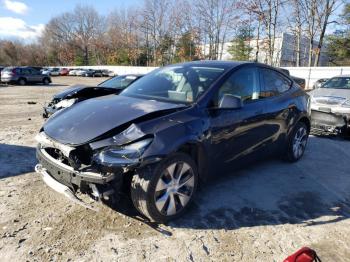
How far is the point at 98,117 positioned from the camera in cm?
346

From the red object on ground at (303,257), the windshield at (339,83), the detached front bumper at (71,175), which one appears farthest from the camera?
the windshield at (339,83)

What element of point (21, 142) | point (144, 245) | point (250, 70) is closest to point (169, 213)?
point (144, 245)

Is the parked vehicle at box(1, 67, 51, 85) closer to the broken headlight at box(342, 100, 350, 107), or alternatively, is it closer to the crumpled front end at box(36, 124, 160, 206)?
the broken headlight at box(342, 100, 350, 107)

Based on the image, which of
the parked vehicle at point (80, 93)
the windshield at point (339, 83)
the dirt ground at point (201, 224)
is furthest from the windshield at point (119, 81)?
the windshield at point (339, 83)

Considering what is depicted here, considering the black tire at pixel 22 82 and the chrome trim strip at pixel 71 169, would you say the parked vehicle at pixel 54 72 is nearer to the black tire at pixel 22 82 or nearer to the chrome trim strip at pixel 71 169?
the black tire at pixel 22 82

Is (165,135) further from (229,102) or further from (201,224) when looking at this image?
(201,224)

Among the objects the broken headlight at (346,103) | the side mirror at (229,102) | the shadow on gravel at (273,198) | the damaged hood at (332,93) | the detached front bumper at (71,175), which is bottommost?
the shadow on gravel at (273,198)

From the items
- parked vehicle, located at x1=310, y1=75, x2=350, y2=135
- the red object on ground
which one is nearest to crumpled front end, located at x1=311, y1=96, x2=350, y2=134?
parked vehicle, located at x1=310, y1=75, x2=350, y2=135

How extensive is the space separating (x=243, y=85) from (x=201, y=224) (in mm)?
1986

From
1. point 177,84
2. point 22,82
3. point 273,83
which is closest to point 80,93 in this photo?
point 177,84

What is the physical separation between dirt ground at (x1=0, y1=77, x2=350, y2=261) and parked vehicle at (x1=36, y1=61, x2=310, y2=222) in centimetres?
35

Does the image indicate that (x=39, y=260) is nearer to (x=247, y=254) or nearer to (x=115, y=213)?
(x=115, y=213)

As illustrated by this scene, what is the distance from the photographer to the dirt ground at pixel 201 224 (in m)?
2.96

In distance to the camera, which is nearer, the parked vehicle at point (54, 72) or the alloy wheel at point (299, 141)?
the alloy wheel at point (299, 141)
